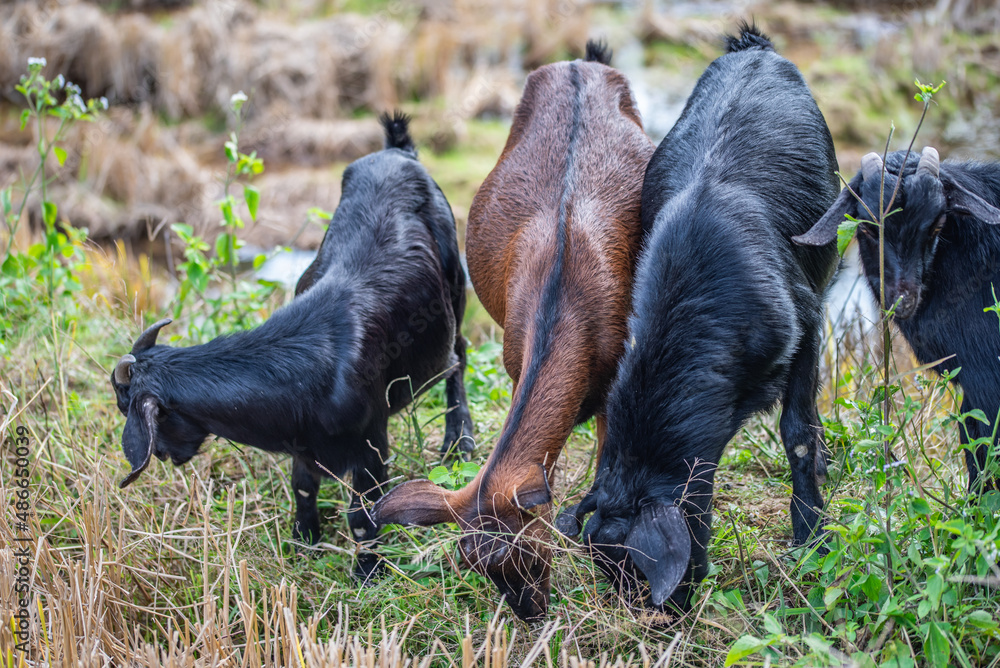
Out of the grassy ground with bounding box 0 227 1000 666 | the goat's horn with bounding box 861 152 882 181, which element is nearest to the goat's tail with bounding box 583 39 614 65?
the grassy ground with bounding box 0 227 1000 666

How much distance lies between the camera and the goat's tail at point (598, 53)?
5141 millimetres

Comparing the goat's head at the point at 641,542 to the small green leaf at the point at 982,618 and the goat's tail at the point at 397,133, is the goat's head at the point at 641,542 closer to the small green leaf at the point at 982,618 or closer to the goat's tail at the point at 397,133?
the small green leaf at the point at 982,618

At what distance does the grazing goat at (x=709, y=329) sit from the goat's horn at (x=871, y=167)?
352 millimetres

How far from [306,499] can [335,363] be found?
2.59ft

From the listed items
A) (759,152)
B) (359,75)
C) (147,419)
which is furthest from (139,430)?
(359,75)

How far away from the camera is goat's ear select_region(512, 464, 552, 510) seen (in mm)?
3064

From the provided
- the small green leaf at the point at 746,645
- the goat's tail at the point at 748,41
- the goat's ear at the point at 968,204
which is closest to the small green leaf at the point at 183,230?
the goat's tail at the point at 748,41

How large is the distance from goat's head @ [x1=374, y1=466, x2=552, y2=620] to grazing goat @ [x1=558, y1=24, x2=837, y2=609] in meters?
0.21

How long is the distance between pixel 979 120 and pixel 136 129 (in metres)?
12.1

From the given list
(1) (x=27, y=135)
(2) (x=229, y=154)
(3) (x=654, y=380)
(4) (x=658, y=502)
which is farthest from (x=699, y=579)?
(1) (x=27, y=135)

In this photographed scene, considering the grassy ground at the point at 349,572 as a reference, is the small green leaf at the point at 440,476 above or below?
above

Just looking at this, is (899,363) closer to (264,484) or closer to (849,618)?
(849,618)

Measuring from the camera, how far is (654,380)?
3180 mm

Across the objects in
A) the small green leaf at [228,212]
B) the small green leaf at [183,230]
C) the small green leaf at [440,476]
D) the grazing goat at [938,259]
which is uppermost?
the grazing goat at [938,259]
